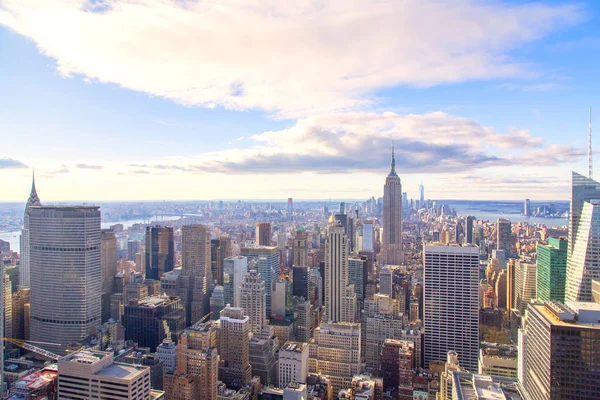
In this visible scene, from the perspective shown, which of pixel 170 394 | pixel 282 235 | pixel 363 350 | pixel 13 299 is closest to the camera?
pixel 170 394

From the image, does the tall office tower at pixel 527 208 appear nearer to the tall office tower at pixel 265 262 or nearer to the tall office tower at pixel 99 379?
the tall office tower at pixel 265 262

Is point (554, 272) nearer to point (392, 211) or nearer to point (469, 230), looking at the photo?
point (469, 230)

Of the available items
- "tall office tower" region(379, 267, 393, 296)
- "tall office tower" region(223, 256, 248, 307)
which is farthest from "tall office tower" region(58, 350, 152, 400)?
"tall office tower" region(379, 267, 393, 296)

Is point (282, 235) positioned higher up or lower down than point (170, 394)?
higher up

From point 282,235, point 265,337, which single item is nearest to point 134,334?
point 265,337

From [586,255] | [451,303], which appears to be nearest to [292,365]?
[451,303]

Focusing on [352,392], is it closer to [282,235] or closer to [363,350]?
[363,350]
